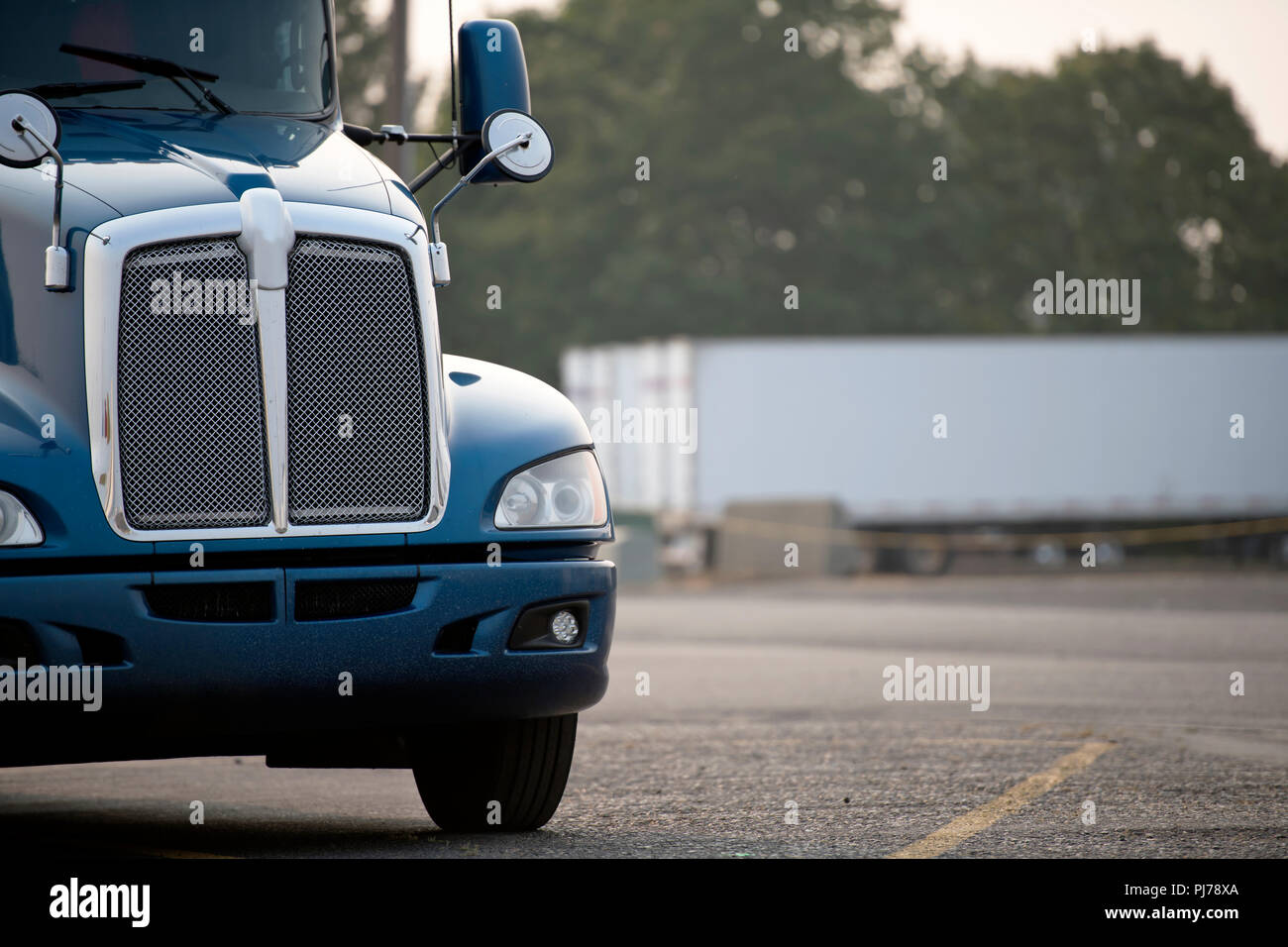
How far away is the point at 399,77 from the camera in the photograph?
23.1 m

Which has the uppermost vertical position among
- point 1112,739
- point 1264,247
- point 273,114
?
point 1264,247

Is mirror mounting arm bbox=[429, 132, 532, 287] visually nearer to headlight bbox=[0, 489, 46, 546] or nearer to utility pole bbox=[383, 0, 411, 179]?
headlight bbox=[0, 489, 46, 546]

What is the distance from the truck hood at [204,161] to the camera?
6633mm

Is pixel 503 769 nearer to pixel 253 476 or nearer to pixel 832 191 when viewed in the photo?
pixel 253 476

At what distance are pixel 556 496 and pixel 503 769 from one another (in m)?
1.10

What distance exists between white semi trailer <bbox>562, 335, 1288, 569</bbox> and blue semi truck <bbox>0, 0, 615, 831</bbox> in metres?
29.6

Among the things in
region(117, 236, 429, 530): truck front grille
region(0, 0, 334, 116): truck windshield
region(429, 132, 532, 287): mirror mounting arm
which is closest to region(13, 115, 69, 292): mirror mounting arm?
region(117, 236, 429, 530): truck front grille

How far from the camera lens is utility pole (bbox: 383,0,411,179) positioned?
23.0 metres

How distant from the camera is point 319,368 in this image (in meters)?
6.50

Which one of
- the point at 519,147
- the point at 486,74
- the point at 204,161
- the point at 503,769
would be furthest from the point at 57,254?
the point at 503,769

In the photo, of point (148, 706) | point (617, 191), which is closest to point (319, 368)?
point (148, 706)

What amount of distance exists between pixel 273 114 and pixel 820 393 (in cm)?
3031
